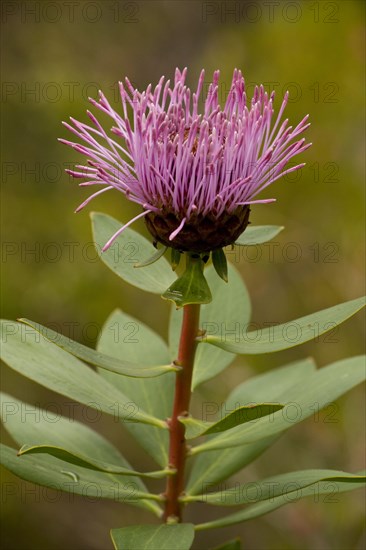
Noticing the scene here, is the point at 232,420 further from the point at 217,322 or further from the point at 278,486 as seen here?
the point at 217,322

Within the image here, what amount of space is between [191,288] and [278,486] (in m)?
0.35

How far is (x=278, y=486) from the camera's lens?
Answer: 134 centimetres

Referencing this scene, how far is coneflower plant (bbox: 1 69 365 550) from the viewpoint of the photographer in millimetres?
1309

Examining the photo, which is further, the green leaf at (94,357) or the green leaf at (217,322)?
the green leaf at (217,322)

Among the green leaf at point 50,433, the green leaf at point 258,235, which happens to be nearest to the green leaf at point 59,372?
the green leaf at point 50,433

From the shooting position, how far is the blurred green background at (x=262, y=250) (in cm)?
338

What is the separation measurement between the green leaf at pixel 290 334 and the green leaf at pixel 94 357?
0.11 metres

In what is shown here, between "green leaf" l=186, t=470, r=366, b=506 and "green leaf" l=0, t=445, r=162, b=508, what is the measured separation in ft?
0.43

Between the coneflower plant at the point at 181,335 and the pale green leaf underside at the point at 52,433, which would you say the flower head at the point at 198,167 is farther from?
the pale green leaf underside at the point at 52,433

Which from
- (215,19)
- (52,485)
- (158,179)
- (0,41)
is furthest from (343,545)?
(215,19)

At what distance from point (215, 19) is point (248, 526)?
394cm

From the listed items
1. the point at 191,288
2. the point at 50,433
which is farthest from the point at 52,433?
the point at 191,288

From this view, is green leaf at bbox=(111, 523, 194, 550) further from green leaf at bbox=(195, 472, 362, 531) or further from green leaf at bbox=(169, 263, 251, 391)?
green leaf at bbox=(169, 263, 251, 391)

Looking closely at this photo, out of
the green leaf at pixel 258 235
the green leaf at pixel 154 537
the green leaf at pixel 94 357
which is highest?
the green leaf at pixel 258 235
